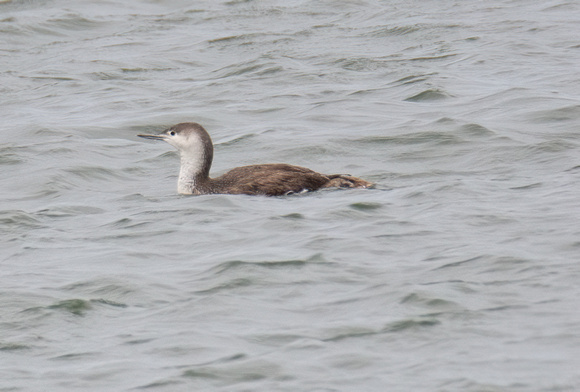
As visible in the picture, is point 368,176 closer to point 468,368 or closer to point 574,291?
point 574,291

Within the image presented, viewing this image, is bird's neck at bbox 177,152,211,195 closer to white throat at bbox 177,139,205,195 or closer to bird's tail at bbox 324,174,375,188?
white throat at bbox 177,139,205,195

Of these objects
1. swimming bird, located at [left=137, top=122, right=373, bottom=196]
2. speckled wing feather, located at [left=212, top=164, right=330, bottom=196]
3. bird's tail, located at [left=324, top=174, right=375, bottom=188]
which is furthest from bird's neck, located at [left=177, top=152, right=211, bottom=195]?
bird's tail, located at [left=324, top=174, right=375, bottom=188]

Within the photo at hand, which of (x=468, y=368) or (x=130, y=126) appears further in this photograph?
(x=130, y=126)

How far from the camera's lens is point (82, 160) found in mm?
13070

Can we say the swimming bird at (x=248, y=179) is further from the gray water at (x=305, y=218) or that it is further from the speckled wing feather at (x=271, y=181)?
the gray water at (x=305, y=218)

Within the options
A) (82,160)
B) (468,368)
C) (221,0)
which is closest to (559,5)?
(221,0)

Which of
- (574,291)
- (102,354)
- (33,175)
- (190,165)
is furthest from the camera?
(33,175)

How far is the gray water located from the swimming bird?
257mm

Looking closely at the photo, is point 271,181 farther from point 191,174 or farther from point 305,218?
point 305,218

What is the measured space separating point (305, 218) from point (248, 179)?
123 centimetres

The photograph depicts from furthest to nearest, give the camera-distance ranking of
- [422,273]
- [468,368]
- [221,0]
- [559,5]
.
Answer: [221,0] → [559,5] → [422,273] → [468,368]

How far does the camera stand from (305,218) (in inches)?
389

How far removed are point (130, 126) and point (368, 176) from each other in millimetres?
4394

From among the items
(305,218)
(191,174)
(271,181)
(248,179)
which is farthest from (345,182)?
(191,174)
